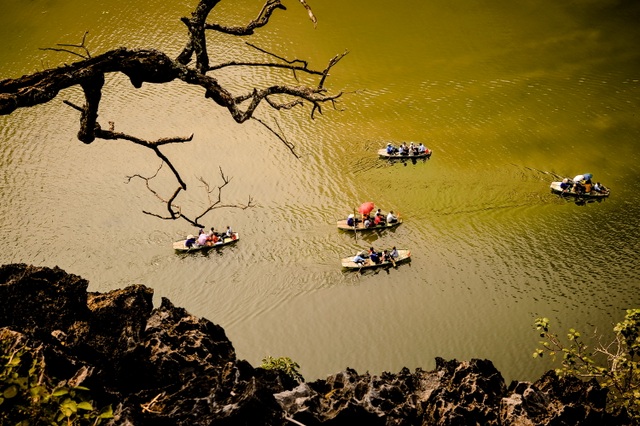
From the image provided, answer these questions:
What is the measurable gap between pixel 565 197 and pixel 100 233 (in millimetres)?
14387

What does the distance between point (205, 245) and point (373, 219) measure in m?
4.99

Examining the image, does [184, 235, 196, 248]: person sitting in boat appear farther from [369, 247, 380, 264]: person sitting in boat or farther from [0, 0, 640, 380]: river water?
[369, 247, 380, 264]: person sitting in boat

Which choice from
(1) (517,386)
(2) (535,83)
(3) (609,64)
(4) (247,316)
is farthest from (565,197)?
(1) (517,386)

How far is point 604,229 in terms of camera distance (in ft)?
56.4

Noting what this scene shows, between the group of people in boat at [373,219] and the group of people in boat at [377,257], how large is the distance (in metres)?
1.07

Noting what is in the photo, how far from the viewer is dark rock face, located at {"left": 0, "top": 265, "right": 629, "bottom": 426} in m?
5.34

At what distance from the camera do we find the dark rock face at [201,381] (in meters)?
5.34

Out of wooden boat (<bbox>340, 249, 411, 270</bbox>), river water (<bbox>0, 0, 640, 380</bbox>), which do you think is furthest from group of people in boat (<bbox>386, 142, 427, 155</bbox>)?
wooden boat (<bbox>340, 249, 411, 270</bbox>)

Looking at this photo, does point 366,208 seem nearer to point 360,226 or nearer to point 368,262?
point 360,226

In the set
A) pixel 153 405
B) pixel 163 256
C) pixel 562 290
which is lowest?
pixel 562 290

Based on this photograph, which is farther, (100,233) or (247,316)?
(100,233)

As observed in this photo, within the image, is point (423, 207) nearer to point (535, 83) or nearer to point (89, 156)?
point (535, 83)

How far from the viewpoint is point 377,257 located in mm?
16188

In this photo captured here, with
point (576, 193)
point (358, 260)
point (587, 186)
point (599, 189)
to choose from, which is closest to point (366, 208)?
point (358, 260)
